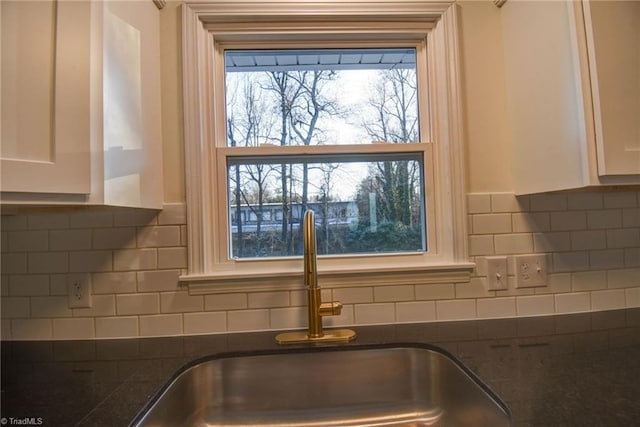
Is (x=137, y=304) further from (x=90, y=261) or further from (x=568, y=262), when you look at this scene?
(x=568, y=262)

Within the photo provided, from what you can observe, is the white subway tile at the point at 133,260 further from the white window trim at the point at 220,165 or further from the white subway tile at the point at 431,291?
the white subway tile at the point at 431,291

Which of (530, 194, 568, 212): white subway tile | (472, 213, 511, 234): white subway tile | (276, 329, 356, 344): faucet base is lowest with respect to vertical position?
(276, 329, 356, 344): faucet base

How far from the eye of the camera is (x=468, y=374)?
847 millimetres

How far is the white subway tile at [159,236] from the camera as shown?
1.14 meters

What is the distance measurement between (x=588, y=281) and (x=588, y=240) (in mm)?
144

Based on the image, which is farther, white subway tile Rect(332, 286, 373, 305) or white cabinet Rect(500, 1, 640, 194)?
white subway tile Rect(332, 286, 373, 305)

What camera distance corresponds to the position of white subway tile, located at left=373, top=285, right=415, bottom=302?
1177 millimetres

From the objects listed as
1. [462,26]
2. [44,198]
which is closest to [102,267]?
[44,198]

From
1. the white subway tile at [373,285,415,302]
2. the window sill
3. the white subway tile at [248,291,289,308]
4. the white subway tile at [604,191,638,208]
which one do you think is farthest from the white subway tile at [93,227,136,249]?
the white subway tile at [604,191,638,208]

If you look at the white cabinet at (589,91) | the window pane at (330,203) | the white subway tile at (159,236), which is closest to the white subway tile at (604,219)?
the white cabinet at (589,91)

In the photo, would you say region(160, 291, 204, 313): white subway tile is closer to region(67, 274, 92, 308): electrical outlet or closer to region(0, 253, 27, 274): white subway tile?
region(67, 274, 92, 308): electrical outlet

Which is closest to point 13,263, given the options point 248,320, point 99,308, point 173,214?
point 99,308

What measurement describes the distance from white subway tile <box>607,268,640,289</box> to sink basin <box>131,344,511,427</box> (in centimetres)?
75

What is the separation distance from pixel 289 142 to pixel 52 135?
2.32ft
